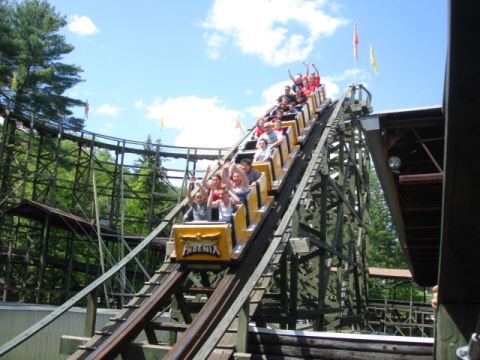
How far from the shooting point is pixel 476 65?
1.32 m

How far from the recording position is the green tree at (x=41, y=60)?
87.1 feet

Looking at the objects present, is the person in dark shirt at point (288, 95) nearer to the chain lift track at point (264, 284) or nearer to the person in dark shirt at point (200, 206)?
the chain lift track at point (264, 284)

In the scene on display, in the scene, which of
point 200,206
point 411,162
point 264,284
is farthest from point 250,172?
point 411,162

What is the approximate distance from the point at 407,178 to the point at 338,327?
17.2 feet

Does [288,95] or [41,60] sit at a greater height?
[41,60]

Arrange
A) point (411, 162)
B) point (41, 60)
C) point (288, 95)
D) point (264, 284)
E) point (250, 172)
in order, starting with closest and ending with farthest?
1. point (264, 284)
2. point (411, 162)
3. point (250, 172)
4. point (288, 95)
5. point (41, 60)

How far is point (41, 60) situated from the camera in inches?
1097

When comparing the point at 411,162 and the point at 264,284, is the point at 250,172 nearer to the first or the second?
the point at 264,284

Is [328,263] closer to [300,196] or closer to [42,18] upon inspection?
[300,196]

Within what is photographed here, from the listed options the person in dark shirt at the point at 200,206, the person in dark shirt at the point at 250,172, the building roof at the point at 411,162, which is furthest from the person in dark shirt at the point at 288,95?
the person in dark shirt at the point at 200,206

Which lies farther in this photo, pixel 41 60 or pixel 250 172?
pixel 41 60

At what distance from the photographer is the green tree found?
87.1 ft

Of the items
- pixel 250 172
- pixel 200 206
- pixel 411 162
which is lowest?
pixel 200 206

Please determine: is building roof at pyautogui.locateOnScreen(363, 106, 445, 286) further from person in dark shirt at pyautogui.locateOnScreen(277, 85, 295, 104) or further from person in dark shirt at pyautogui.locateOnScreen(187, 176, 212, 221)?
person in dark shirt at pyautogui.locateOnScreen(277, 85, 295, 104)
